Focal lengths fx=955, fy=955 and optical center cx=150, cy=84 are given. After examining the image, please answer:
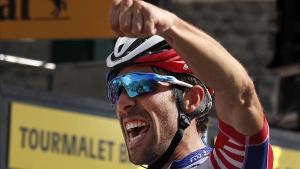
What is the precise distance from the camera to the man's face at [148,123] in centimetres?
276

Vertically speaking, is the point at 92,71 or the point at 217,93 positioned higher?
the point at 217,93

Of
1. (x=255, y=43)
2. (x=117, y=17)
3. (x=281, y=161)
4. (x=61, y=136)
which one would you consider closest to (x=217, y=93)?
(x=117, y=17)

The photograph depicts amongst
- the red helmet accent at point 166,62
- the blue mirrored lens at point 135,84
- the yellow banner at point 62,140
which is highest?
the red helmet accent at point 166,62

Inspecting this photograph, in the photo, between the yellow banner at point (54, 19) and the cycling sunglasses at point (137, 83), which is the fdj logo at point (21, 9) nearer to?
the yellow banner at point (54, 19)

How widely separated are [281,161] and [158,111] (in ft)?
7.94

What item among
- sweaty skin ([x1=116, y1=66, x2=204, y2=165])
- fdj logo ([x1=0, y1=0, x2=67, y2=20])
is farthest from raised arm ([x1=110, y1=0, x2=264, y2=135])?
fdj logo ([x1=0, y1=0, x2=67, y2=20])

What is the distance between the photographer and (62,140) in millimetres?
5566

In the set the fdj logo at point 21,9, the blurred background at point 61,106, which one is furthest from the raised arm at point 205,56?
the fdj logo at point 21,9

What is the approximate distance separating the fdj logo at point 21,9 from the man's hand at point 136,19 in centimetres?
356

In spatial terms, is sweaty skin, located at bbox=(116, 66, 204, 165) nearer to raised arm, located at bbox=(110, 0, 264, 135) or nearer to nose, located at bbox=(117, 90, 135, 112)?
nose, located at bbox=(117, 90, 135, 112)

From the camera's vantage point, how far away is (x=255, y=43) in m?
12.3

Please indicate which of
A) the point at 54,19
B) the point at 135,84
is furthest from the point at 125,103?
the point at 54,19

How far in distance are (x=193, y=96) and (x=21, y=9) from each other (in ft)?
10.8

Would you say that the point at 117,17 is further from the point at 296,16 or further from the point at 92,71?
the point at 296,16
